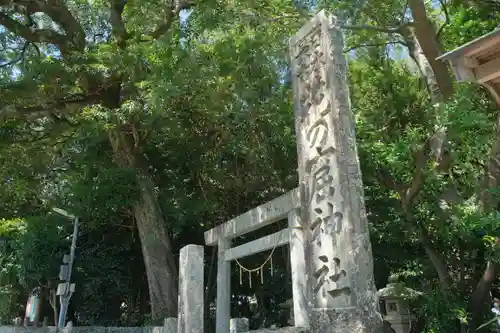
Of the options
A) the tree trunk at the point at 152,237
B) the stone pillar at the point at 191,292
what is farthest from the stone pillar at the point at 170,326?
the tree trunk at the point at 152,237

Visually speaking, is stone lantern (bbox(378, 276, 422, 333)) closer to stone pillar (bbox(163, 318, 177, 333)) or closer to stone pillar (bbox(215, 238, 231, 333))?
stone pillar (bbox(215, 238, 231, 333))

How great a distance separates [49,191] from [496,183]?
48.5ft

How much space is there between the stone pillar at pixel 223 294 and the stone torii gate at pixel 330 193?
3.85 m

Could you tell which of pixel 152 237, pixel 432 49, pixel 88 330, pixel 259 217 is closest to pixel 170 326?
pixel 259 217

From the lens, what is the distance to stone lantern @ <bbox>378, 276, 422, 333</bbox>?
10188mm

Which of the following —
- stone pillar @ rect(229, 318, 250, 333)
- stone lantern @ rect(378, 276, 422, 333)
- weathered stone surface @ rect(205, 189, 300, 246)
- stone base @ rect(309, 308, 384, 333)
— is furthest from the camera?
stone lantern @ rect(378, 276, 422, 333)

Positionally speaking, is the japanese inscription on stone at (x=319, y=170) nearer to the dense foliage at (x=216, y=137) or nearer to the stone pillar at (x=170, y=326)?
the dense foliage at (x=216, y=137)

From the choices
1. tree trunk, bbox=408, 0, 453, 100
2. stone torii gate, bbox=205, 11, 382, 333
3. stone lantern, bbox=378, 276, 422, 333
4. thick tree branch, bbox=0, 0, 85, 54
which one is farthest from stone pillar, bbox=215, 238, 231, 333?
thick tree branch, bbox=0, 0, 85, 54

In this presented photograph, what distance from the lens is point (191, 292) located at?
25.6ft

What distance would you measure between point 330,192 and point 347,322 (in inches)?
56.9

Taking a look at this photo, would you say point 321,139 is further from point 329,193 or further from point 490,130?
point 490,130

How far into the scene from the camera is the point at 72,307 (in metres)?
15.8

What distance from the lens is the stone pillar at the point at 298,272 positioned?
769cm

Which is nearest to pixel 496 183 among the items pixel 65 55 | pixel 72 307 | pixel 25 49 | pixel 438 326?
pixel 438 326
